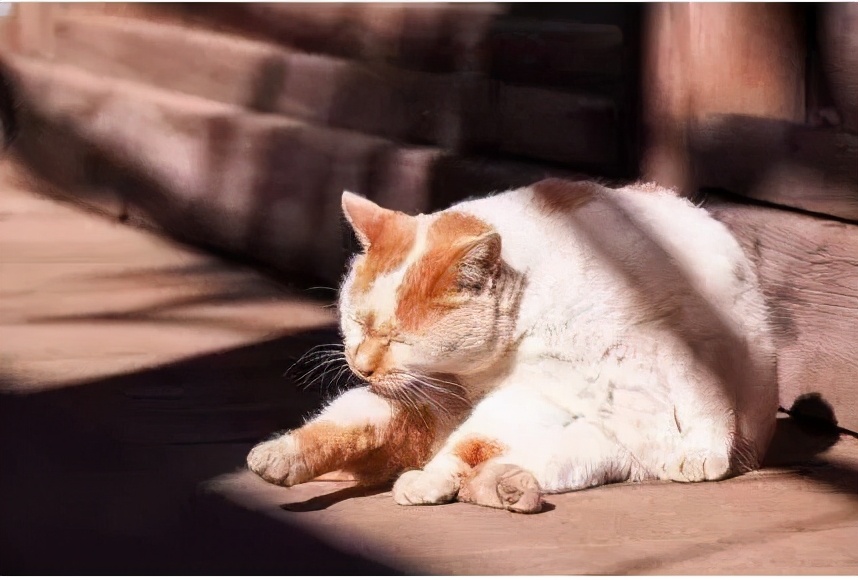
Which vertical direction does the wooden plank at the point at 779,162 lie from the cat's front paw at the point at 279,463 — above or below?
above

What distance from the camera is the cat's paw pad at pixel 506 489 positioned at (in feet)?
8.83

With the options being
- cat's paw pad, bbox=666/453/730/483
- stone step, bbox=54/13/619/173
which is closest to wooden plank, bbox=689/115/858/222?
stone step, bbox=54/13/619/173

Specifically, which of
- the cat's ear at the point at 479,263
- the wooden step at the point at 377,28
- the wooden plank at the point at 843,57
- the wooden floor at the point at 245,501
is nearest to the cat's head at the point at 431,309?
the cat's ear at the point at 479,263

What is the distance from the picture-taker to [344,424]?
2861mm

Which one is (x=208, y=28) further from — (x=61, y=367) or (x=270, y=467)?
(x=270, y=467)

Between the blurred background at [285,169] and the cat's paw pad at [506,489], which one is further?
the blurred background at [285,169]

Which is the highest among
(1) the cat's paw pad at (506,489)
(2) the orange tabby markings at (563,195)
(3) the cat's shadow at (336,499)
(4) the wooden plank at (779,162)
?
(4) the wooden plank at (779,162)

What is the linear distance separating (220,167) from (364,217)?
292 cm

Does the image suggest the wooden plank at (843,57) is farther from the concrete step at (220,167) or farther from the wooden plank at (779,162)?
the concrete step at (220,167)

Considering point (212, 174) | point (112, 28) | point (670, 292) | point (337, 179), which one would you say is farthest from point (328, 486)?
point (112, 28)

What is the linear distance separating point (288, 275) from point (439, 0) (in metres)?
1.41

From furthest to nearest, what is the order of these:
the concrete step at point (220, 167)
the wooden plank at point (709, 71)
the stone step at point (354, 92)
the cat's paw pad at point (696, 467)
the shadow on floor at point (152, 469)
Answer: the concrete step at point (220, 167) < the stone step at point (354, 92) < the wooden plank at point (709, 71) < the cat's paw pad at point (696, 467) < the shadow on floor at point (152, 469)

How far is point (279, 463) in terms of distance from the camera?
2736 mm

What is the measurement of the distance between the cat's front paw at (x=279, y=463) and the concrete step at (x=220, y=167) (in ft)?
6.19
